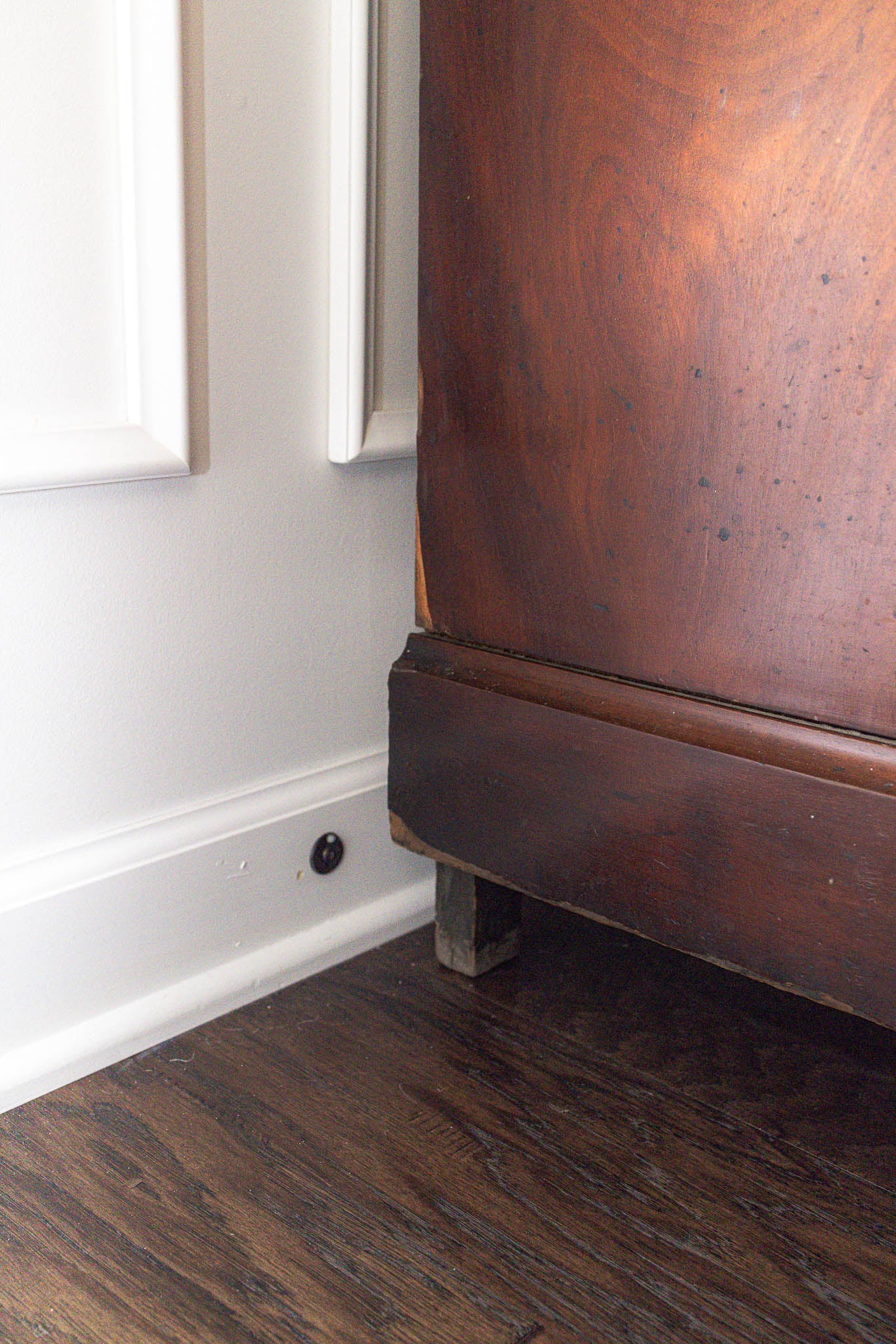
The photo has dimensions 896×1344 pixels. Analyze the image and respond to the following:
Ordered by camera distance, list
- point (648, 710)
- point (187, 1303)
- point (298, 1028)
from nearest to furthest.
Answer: point (187, 1303) → point (648, 710) → point (298, 1028)

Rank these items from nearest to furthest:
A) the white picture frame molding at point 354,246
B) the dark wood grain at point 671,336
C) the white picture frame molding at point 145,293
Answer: the dark wood grain at point 671,336
the white picture frame molding at point 145,293
the white picture frame molding at point 354,246

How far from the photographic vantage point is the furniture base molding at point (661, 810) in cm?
65

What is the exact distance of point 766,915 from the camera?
68cm

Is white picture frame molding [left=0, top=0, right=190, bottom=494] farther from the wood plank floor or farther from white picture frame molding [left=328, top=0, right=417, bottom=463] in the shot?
the wood plank floor

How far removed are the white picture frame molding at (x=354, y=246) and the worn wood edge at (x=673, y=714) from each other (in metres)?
0.15

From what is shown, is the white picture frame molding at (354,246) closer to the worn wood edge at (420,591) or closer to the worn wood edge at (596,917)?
the worn wood edge at (420,591)

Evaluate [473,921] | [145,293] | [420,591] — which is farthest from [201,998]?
[145,293]

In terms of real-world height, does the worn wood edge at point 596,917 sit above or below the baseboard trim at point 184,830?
below

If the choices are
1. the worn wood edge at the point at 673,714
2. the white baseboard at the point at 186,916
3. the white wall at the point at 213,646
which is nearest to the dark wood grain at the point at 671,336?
the worn wood edge at the point at 673,714

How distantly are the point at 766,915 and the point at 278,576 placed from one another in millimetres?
396

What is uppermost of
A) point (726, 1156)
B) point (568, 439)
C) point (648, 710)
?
point (568, 439)

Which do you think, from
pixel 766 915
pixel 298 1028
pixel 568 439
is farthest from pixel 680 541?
pixel 298 1028

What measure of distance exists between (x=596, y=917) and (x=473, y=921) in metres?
0.15

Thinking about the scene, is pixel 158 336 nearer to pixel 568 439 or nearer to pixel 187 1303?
pixel 568 439
